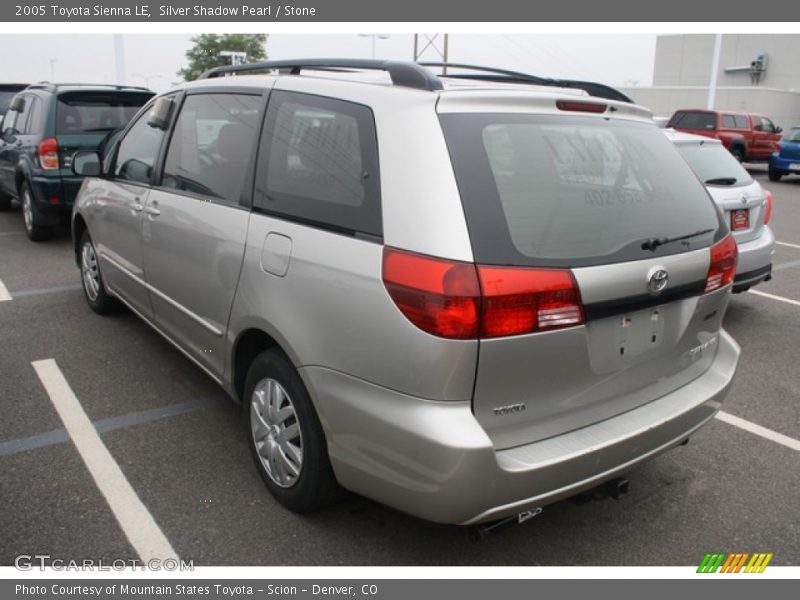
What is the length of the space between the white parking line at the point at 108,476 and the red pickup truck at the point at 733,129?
1988 centimetres

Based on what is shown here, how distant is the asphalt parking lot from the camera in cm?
266

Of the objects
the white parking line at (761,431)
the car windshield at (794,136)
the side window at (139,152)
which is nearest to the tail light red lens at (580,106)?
the white parking line at (761,431)

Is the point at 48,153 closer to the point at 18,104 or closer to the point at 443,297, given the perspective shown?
the point at 18,104

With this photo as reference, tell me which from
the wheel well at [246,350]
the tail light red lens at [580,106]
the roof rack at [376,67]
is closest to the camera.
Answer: the roof rack at [376,67]

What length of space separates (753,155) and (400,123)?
858 inches

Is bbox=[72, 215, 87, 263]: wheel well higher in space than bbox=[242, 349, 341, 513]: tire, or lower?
higher

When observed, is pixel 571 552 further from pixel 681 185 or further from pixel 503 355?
pixel 681 185

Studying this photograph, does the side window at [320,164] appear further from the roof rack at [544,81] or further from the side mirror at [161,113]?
the side mirror at [161,113]

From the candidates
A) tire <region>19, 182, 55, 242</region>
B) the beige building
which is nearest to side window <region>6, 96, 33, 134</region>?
tire <region>19, 182, 55, 242</region>

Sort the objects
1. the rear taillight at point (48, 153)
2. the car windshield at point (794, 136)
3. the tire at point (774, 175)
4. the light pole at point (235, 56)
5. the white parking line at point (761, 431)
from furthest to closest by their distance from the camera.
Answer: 1. the tire at point (774, 175)
2. the car windshield at point (794, 136)
3. the light pole at point (235, 56)
4. the rear taillight at point (48, 153)
5. the white parking line at point (761, 431)

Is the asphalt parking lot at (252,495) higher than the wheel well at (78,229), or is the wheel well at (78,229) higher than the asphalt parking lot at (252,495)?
the wheel well at (78,229)

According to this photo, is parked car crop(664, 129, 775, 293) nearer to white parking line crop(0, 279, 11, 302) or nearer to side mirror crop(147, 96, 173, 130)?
side mirror crop(147, 96, 173, 130)

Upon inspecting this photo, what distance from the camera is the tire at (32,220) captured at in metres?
7.85

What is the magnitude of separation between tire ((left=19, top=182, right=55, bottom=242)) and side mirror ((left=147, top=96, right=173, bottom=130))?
4523 mm
